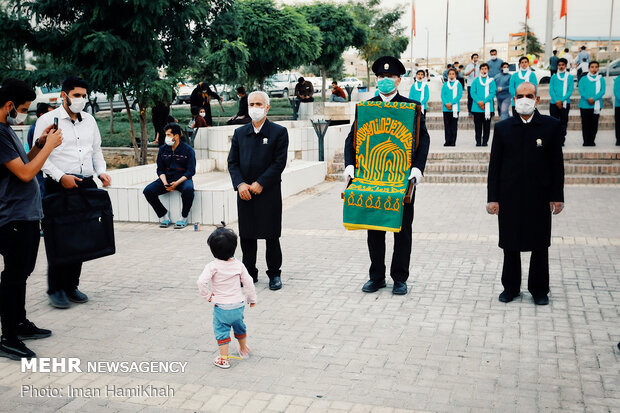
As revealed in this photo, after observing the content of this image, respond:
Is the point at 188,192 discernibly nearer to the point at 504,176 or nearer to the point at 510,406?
the point at 504,176

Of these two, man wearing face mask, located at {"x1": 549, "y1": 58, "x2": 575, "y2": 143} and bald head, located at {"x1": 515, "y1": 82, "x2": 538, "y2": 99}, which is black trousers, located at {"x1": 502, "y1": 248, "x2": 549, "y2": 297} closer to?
bald head, located at {"x1": 515, "y1": 82, "x2": 538, "y2": 99}

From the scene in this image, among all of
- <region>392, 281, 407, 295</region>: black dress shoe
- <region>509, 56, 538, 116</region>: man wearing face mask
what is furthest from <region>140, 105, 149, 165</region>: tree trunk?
<region>392, 281, 407, 295</region>: black dress shoe

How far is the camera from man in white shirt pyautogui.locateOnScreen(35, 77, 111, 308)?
582 cm

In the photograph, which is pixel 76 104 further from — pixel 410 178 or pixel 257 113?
pixel 410 178

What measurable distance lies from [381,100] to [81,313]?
3.28 m

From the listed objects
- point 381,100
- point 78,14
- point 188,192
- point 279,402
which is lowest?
point 279,402

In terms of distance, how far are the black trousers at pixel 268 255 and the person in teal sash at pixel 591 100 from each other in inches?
410

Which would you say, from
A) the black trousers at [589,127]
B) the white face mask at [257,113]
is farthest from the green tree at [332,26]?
the white face mask at [257,113]

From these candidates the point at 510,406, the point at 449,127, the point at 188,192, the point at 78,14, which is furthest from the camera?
the point at 449,127

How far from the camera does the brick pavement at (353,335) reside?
4.18m

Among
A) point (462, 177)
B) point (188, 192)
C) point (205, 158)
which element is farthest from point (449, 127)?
point (188, 192)

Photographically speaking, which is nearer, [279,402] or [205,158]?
[279,402]

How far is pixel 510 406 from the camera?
13.1ft

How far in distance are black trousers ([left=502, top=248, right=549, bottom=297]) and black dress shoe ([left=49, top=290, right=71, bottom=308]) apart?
3927 millimetres
